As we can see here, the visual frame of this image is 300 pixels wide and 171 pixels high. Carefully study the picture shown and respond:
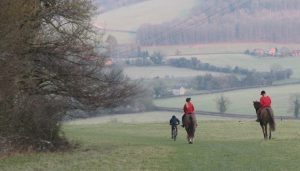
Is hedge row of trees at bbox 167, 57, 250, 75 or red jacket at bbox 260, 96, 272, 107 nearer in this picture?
red jacket at bbox 260, 96, 272, 107

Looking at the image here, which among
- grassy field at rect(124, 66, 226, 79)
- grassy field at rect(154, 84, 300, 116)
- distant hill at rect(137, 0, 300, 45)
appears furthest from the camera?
distant hill at rect(137, 0, 300, 45)

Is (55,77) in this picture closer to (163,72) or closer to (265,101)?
(265,101)

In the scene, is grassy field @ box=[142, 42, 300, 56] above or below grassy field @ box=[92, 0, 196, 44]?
below

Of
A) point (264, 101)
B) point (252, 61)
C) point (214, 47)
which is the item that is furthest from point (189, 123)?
point (214, 47)

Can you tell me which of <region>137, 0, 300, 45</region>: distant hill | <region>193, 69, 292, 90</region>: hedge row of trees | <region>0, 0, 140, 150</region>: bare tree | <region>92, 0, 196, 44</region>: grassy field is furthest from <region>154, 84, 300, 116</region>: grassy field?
<region>92, 0, 196, 44</region>: grassy field

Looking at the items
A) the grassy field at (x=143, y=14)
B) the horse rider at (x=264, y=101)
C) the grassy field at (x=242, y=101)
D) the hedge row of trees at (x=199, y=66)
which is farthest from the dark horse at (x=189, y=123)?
the grassy field at (x=143, y=14)

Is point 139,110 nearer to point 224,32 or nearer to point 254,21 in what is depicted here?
point 224,32

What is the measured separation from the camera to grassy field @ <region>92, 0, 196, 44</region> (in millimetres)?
141375

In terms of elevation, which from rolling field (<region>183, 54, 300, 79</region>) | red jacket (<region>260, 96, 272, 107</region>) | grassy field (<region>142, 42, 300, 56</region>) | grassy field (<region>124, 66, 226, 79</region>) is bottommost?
red jacket (<region>260, 96, 272, 107</region>)

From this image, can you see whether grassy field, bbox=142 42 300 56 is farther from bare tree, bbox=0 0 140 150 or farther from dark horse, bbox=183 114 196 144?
bare tree, bbox=0 0 140 150

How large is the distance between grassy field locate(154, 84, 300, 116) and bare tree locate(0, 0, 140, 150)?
46170mm

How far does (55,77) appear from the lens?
88.5ft

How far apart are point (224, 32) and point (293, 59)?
24.3 meters

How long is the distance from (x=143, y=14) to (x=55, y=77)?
5240 inches
